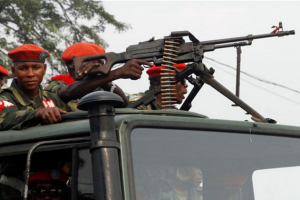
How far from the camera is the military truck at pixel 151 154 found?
352 centimetres

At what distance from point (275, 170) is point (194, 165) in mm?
540

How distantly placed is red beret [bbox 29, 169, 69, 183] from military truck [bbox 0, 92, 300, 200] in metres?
0.05

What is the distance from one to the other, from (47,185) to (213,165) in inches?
32.4

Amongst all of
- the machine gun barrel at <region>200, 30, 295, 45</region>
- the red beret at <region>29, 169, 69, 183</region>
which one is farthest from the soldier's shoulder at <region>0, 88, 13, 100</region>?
the machine gun barrel at <region>200, 30, 295, 45</region>

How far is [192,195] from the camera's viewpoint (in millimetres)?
3789

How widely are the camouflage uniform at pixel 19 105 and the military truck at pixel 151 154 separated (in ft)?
0.43

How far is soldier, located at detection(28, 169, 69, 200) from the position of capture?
402 centimetres

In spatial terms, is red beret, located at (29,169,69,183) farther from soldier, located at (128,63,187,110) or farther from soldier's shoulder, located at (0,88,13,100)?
soldier, located at (128,63,187,110)

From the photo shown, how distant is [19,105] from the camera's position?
16.8ft

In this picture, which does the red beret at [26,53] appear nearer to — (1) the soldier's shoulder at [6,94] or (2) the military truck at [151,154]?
(1) the soldier's shoulder at [6,94]

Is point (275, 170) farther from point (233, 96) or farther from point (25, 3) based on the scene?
point (25, 3)

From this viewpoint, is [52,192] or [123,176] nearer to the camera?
[123,176]

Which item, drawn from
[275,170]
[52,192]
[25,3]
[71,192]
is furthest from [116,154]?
[25,3]

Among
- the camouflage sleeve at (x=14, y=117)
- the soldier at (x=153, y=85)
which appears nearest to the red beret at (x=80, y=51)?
the soldier at (x=153, y=85)
